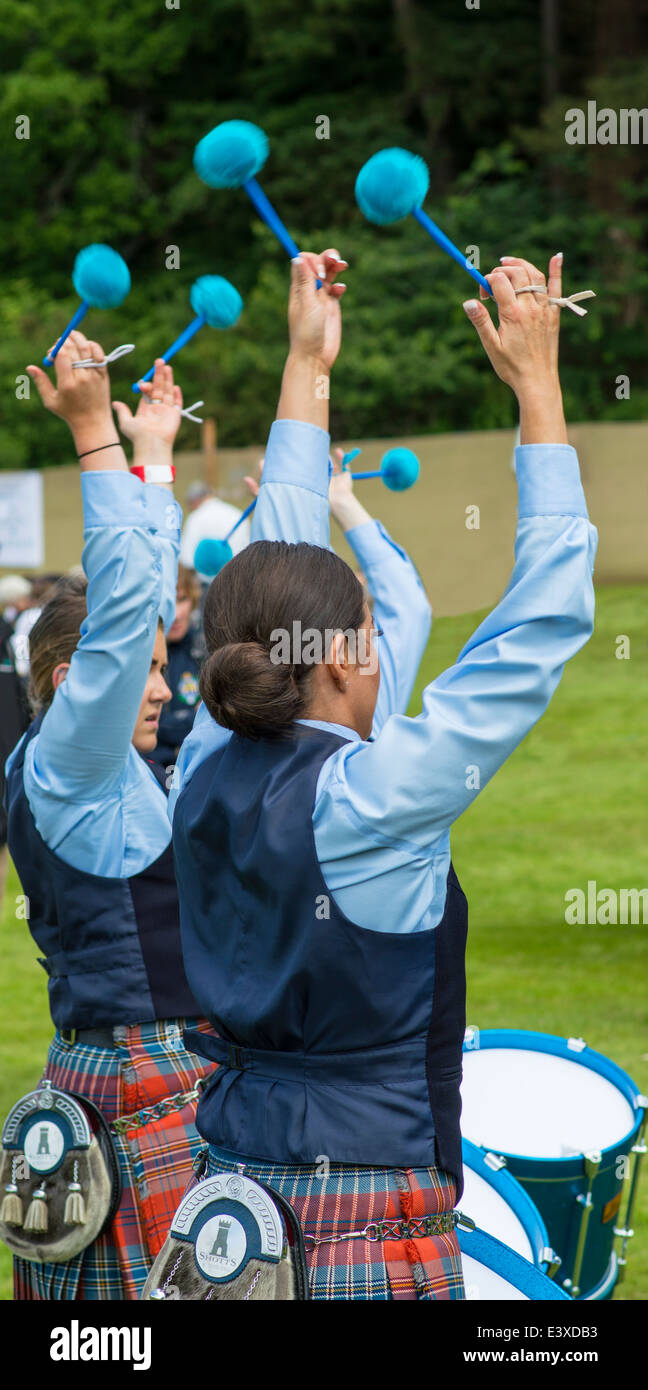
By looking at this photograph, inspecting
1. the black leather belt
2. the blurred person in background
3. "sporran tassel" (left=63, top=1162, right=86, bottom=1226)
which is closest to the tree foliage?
the blurred person in background

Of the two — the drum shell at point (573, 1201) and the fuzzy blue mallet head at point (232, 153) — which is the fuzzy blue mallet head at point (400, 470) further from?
the drum shell at point (573, 1201)

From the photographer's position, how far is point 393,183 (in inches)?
83.6

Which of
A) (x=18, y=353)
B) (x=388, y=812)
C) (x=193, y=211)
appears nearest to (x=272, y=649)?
(x=388, y=812)

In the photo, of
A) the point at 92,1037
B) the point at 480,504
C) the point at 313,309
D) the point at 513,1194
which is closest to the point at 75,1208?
the point at 92,1037

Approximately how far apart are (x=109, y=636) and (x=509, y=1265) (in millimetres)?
1037

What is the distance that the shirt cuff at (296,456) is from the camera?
220 cm

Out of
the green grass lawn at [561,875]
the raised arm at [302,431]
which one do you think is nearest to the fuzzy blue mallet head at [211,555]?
the raised arm at [302,431]

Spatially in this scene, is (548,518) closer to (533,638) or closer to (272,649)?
(533,638)

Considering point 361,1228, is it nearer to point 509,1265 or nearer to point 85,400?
point 509,1265

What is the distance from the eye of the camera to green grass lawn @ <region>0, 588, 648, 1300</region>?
18.6 ft

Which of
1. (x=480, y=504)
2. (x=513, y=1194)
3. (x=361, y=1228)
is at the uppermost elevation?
(x=480, y=504)

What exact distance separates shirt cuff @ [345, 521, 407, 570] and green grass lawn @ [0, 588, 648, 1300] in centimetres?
196

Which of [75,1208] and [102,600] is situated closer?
[102,600]
